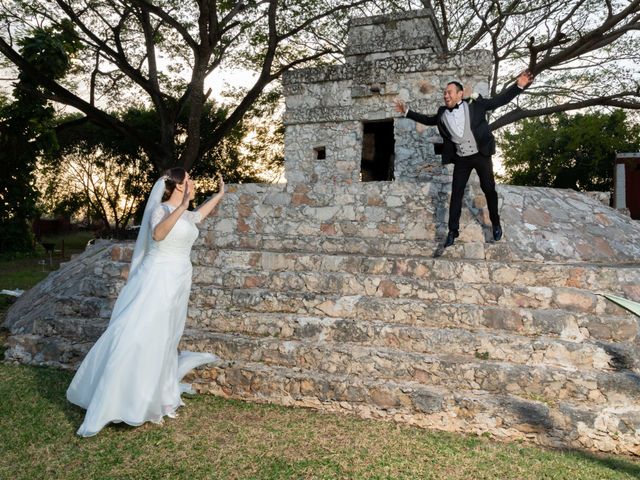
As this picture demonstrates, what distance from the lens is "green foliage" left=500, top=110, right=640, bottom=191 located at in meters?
20.2

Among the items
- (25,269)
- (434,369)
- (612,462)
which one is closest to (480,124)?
(434,369)

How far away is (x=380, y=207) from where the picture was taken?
20.8ft

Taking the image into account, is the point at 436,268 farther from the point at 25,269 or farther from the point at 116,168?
the point at 116,168

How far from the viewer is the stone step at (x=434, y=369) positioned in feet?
12.4

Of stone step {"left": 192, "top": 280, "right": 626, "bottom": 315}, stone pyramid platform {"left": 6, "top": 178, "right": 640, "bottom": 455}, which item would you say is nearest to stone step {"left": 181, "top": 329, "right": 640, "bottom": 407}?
stone pyramid platform {"left": 6, "top": 178, "right": 640, "bottom": 455}

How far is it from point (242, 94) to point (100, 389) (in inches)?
678

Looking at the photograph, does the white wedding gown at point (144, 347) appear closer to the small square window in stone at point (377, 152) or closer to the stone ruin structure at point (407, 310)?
the stone ruin structure at point (407, 310)

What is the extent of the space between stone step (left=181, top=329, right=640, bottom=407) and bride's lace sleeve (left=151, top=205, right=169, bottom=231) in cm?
145

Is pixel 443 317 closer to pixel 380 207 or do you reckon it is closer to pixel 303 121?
pixel 380 207

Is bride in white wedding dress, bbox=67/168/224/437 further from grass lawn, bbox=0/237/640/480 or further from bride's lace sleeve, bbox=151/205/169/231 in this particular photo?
grass lawn, bbox=0/237/640/480

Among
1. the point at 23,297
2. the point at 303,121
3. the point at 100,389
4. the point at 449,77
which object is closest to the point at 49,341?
the point at 100,389

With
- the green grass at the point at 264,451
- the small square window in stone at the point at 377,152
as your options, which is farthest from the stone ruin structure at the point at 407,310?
the small square window in stone at the point at 377,152

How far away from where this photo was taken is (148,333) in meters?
3.64

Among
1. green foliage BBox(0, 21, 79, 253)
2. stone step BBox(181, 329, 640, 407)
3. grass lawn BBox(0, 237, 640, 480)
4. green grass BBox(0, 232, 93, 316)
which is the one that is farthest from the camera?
green grass BBox(0, 232, 93, 316)
